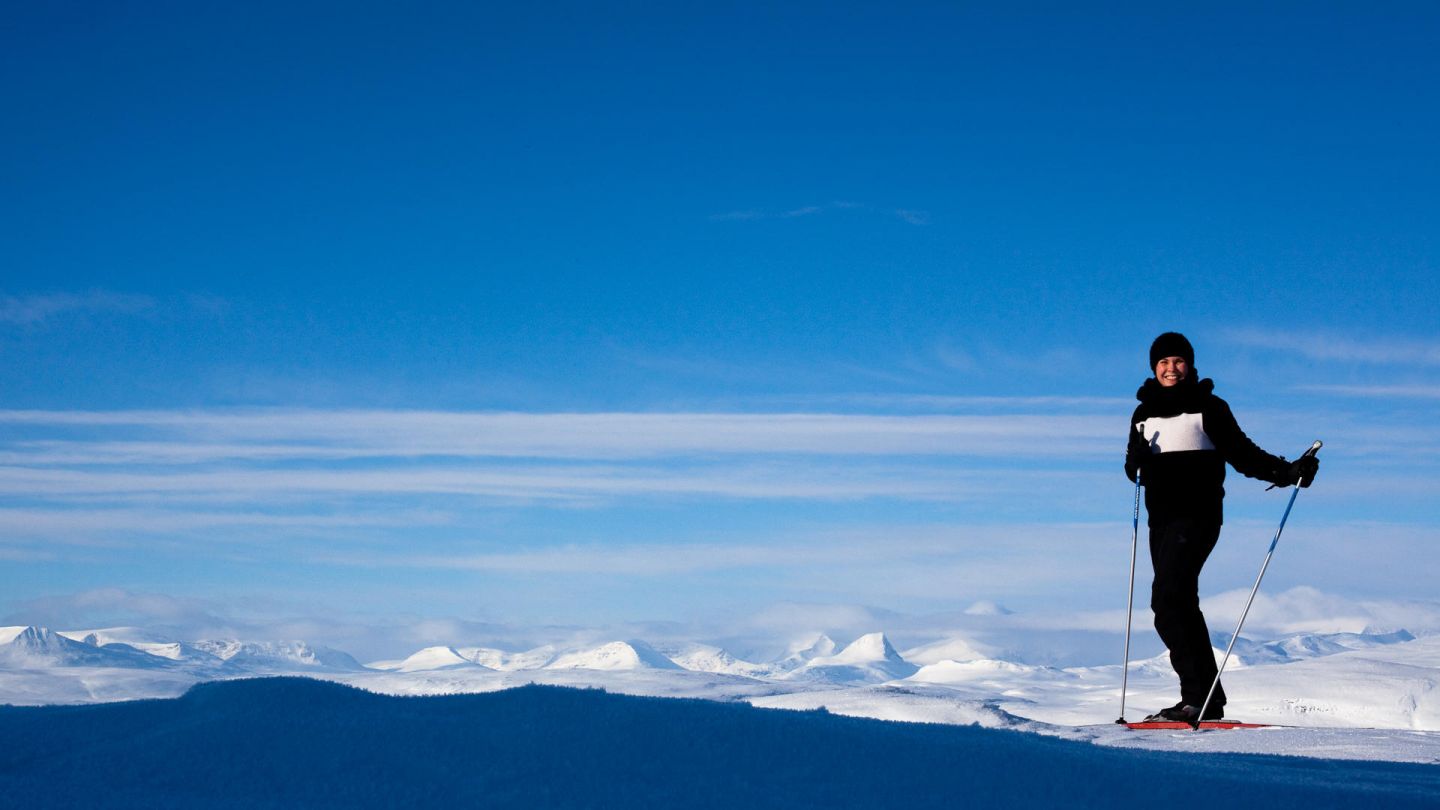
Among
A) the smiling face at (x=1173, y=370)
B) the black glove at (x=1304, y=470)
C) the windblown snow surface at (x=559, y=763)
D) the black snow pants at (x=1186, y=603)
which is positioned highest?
the smiling face at (x=1173, y=370)

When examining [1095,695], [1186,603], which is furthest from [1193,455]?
[1095,695]

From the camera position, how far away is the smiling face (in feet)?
23.0

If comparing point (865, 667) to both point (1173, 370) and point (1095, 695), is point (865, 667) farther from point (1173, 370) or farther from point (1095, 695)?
point (1173, 370)

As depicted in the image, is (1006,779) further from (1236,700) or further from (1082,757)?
(1236,700)

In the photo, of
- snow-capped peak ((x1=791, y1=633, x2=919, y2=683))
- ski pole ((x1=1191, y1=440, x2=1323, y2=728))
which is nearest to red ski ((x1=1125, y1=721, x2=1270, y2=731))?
ski pole ((x1=1191, y1=440, x2=1323, y2=728))

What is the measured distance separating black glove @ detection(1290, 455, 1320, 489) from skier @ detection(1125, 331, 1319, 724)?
1.4 inches

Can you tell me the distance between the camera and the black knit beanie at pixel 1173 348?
7070 mm

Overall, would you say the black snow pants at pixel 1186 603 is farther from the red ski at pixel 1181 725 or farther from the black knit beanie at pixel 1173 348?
the black knit beanie at pixel 1173 348

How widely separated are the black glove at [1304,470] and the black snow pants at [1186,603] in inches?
20.5

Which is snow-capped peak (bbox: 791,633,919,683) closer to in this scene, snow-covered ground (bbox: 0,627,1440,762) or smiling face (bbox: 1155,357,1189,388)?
snow-covered ground (bbox: 0,627,1440,762)

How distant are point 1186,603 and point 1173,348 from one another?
1565 millimetres

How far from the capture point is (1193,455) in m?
6.75

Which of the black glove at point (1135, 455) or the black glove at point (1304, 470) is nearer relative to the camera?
the black glove at point (1304, 470)

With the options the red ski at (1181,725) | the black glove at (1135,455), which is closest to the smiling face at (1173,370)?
the black glove at (1135,455)
